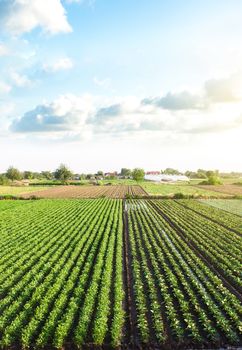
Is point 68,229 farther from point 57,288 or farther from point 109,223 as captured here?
point 57,288

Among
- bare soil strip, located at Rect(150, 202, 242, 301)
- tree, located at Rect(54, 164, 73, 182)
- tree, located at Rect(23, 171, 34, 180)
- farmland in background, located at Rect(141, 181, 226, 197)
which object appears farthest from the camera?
tree, located at Rect(23, 171, 34, 180)

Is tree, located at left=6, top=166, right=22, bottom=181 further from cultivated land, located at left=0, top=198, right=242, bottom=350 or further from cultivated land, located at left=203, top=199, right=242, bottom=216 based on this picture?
cultivated land, located at left=0, top=198, right=242, bottom=350

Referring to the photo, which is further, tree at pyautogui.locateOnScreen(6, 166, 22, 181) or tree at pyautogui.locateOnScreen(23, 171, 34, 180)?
tree at pyautogui.locateOnScreen(23, 171, 34, 180)

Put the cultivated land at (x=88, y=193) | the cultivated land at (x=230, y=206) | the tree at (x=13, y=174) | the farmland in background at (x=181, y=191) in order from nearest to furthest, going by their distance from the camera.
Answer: the cultivated land at (x=230, y=206) < the cultivated land at (x=88, y=193) < the farmland in background at (x=181, y=191) < the tree at (x=13, y=174)

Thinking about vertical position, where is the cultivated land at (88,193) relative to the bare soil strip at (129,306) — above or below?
above

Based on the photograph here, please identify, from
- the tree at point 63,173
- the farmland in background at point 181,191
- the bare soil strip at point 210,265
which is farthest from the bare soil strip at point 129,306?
the tree at point 63,173

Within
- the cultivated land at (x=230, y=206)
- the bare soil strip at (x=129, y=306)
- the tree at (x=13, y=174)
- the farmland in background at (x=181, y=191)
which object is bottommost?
the bare soil strip at (x=129, y=306)

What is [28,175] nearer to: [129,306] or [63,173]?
[63,173]

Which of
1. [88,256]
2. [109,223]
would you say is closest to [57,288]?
[88,256]

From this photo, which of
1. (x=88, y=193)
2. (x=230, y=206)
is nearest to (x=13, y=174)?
(x=88, y=193)

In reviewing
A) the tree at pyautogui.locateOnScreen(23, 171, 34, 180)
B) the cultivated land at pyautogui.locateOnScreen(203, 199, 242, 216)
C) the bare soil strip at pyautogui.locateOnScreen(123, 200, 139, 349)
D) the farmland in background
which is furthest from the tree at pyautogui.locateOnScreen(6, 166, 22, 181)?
the bare soil strip at pyautogui.locateOnScreen(123, 200, 139, 349)

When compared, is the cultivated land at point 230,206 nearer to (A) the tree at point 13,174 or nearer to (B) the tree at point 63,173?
(B) the tree at point 63,173
